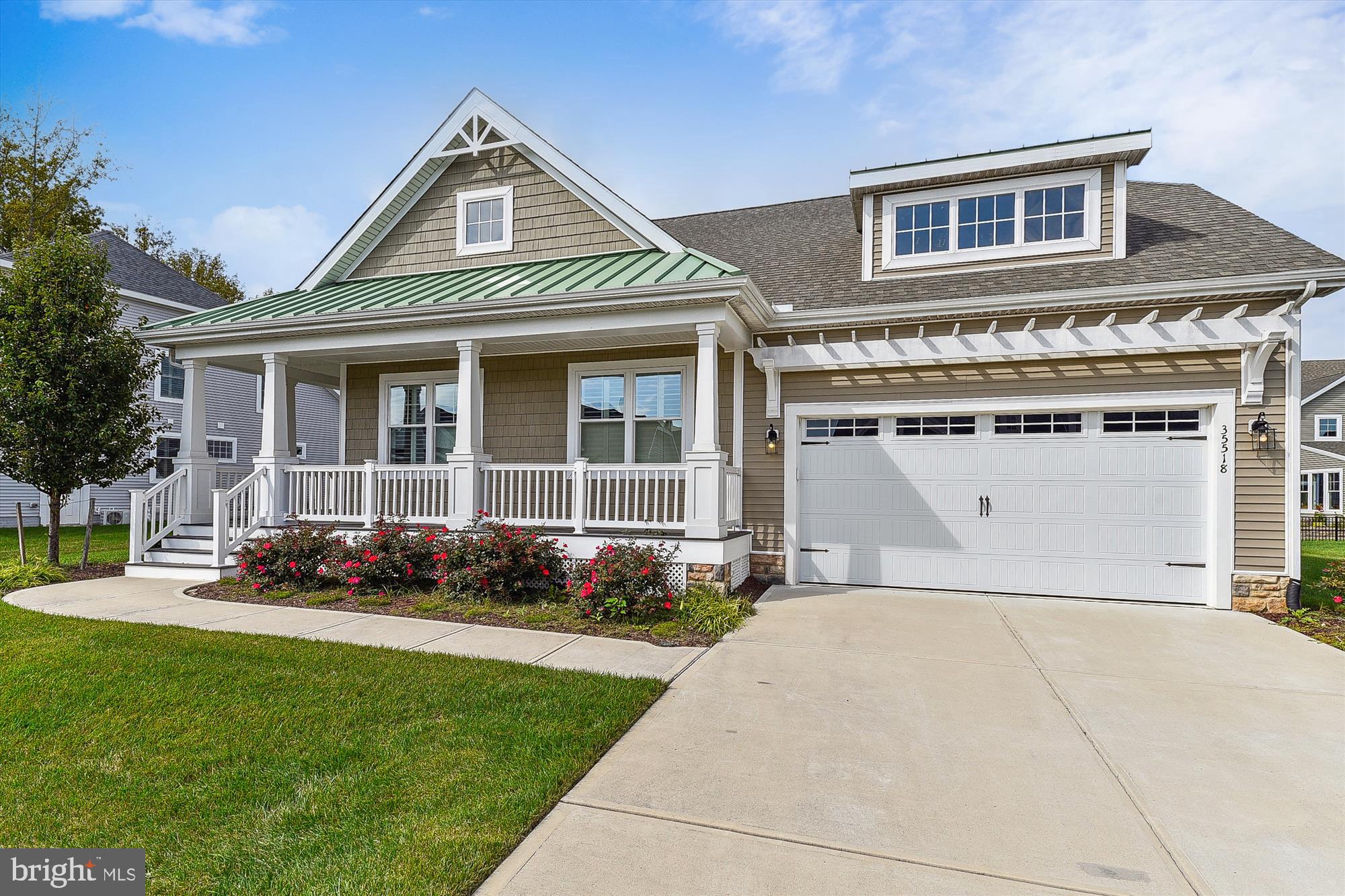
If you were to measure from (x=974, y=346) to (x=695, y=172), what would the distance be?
10.8 m

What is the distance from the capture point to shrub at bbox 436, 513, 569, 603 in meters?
7.05

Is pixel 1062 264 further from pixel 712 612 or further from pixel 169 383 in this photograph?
pixel 169 383

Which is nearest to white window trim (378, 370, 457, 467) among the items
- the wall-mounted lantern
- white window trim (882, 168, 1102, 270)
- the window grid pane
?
white window trim (882, 168, 1102, 270)

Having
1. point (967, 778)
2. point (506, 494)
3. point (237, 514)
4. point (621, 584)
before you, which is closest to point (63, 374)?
point (237, 514)

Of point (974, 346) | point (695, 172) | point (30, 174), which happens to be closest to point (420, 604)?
point (974, 346)

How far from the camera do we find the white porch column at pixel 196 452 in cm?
933

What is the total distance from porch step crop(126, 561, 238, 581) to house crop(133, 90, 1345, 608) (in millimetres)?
302

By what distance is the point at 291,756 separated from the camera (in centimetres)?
334

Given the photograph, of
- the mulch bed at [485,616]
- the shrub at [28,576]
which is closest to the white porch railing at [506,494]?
the mulch bed at [485,616]

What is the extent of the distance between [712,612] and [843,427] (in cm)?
356

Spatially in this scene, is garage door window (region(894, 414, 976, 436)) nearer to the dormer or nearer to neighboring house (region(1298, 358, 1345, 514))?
the dormer

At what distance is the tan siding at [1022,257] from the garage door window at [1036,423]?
2.10 meters

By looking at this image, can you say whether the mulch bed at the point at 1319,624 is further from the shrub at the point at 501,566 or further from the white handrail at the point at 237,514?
the white handrail at the point at 237,514

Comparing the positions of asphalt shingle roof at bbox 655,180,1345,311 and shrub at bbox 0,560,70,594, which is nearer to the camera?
asphalt shingle roof at bbox 655,180,1345,311
